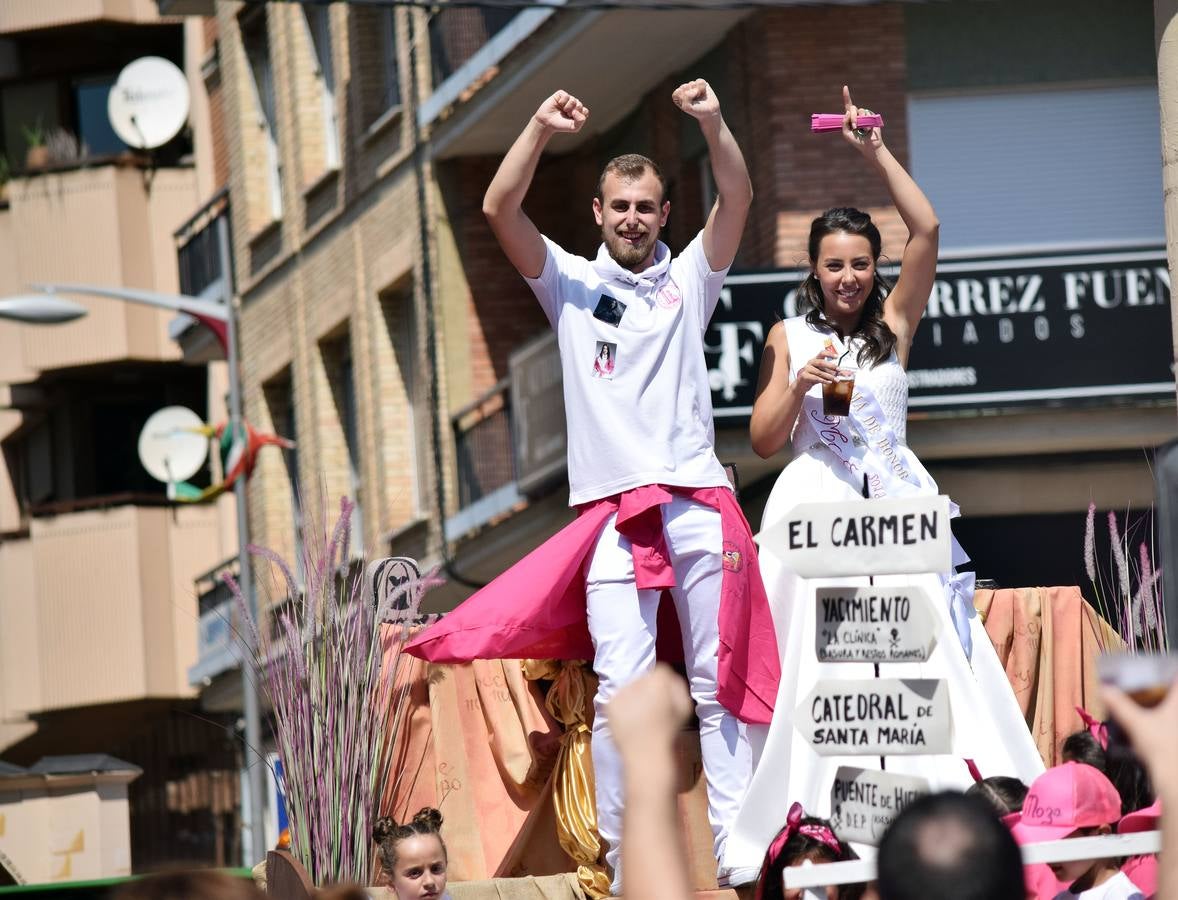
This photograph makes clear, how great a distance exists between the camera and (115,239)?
34.3 meters

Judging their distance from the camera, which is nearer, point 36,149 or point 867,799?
point 867,799

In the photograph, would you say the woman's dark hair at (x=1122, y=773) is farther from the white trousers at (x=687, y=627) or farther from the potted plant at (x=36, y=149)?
the potted plant at (x=36, y=149)

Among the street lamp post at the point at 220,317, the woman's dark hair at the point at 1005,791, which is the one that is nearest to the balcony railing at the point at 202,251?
the street lamp post at the point at 220,317

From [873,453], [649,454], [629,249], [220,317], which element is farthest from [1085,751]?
[220,317]

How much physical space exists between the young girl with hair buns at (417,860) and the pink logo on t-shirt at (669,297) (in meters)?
1.70

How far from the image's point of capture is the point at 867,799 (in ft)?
18.6

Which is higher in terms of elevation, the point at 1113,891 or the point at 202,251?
the point at 202,251

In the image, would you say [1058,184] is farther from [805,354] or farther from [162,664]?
[162,664]

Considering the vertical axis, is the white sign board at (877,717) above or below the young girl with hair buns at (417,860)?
above

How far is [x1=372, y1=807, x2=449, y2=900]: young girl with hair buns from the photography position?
7.45 m

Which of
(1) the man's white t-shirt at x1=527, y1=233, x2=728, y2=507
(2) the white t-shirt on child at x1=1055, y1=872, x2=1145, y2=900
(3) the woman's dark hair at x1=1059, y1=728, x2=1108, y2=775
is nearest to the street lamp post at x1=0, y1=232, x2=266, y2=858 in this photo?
(1) the man's white t-shirt at x1=527, y1=233, x2=728, y2=507

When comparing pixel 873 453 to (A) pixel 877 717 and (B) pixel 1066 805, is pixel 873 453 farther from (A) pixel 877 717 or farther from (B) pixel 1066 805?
(B) pixel 1066 805

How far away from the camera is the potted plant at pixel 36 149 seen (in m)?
34.8

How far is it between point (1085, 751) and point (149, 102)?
28561 mm
